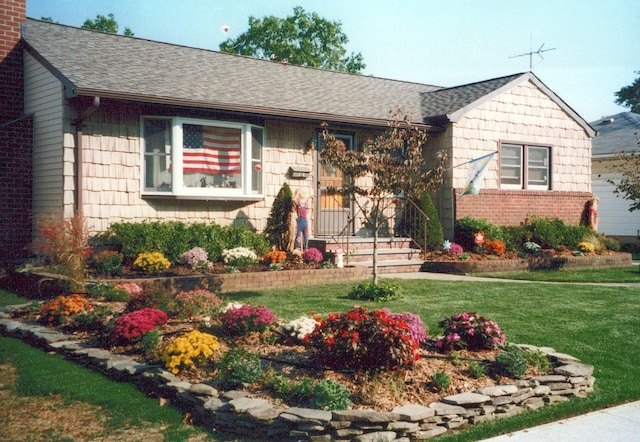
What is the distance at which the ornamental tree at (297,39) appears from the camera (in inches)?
1452

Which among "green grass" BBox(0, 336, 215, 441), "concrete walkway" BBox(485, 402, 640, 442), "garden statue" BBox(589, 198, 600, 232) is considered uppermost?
"garden statue" BBox(589, 198, 600, 232)

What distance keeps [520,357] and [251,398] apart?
2461mm

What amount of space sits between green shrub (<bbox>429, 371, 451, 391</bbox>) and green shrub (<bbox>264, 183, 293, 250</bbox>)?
8460 mm

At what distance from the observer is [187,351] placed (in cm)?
556

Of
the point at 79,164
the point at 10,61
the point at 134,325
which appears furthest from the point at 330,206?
the point at 134,325

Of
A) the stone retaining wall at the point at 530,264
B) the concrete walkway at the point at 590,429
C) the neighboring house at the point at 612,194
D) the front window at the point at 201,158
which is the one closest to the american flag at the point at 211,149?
the front window at the point at 201,158

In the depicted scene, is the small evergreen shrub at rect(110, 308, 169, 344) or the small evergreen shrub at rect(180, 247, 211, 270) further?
the small evergreen shrub at rect(180, 247, 211, 270)

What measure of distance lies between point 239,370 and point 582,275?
10.4 metres

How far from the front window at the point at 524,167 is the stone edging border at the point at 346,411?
1149cm

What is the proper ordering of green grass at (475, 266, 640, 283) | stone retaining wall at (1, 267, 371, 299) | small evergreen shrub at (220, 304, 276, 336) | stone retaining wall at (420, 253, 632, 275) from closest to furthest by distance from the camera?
small evergreen shrub at (220, 304, 276, 336)
stone retaining wall at (1, 267, 371, 299)
green grass at (475, 266, 640, 283)
stone retaining wall at (420, 253, 632, 275)

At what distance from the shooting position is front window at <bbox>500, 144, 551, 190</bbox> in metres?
17.0

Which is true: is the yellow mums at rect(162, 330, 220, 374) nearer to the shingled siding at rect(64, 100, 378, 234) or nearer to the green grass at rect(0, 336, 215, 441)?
the green grass at rect(0, 336, 215, 441)

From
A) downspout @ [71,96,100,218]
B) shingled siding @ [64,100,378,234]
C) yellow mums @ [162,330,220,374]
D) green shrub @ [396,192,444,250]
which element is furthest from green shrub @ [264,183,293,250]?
yellow mums @ [162,330,220,374]

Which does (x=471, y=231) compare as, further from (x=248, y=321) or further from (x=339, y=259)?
(x=248, y=321)
